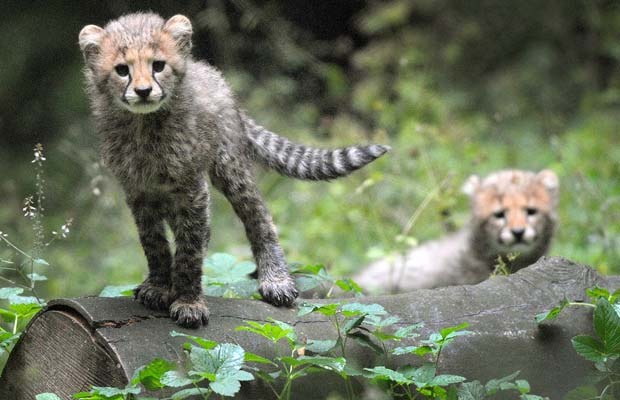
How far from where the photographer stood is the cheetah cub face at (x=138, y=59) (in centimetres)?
431

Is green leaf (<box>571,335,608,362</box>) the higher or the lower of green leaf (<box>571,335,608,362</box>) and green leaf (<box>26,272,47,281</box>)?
the lower

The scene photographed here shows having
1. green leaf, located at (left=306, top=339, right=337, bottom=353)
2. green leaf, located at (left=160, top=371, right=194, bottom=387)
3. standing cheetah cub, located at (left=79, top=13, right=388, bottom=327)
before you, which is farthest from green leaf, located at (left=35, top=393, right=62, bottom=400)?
green leaf, located at (left=306, top=339, right=337, bottom=353)

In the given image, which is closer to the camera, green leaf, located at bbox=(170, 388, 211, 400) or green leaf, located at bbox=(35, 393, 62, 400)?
green leaf, located at bbox=(170, 388, 211, 400)

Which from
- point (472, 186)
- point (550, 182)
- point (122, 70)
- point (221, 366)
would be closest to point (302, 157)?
point (122, 70)

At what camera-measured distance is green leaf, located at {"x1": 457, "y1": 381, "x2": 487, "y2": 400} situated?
390 centimetres

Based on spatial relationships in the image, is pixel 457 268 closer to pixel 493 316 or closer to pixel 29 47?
pixel 493 316

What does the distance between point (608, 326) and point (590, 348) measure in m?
0.12

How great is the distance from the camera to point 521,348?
14.5ft

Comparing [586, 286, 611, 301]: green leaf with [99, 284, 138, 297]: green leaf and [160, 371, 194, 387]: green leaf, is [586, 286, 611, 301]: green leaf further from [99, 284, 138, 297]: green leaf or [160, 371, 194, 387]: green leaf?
[99, 284, 138, 297]: green leaf

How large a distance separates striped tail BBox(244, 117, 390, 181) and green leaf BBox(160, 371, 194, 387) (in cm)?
197

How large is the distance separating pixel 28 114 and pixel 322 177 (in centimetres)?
605

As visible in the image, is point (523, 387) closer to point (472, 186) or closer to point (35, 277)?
point (35, 277)

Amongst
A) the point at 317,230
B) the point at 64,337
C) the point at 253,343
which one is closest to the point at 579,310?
the point at 253,343

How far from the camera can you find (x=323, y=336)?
170 inches
